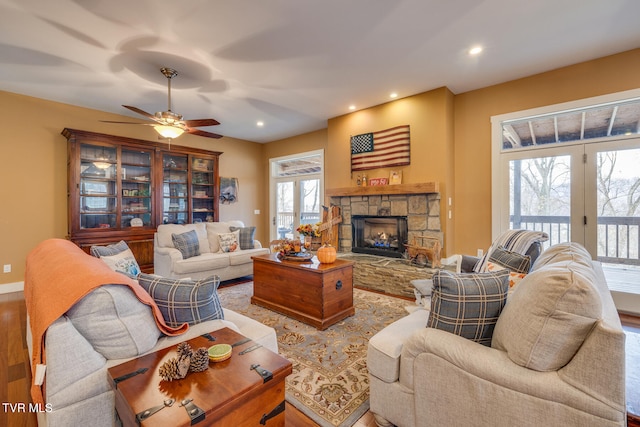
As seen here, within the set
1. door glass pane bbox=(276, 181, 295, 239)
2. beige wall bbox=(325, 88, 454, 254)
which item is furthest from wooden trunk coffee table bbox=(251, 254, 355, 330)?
door glass pane bbox=(276, 181, 295, 239)

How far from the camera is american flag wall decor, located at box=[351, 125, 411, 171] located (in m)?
4.48

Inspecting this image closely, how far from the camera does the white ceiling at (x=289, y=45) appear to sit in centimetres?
246

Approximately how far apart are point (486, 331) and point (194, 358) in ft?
4.42

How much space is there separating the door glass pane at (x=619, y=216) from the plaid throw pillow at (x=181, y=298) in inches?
175

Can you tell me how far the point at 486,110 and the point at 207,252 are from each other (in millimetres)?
4841

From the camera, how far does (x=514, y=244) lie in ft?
8.11

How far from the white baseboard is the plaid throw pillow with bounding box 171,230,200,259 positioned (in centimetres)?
240

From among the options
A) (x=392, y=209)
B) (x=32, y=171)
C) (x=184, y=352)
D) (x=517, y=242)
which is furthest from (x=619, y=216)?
(x=32, y=171)

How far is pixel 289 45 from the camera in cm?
299

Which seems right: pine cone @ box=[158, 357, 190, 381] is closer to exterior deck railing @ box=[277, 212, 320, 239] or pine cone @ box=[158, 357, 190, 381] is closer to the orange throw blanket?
the orange throw blanket

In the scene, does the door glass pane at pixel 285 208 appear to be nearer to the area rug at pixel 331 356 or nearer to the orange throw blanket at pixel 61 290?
the area rug at pixel 331 356

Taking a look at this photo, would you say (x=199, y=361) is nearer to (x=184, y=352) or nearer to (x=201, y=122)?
(x=184, y=352)

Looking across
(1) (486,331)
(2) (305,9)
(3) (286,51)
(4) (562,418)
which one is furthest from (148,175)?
(4) (562,418)

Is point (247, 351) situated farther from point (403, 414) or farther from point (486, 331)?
point (486, 331)
